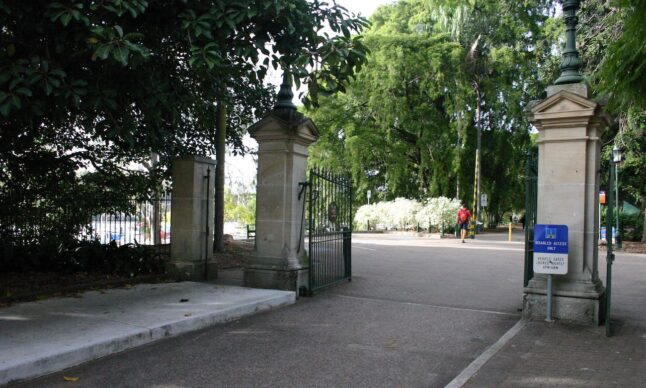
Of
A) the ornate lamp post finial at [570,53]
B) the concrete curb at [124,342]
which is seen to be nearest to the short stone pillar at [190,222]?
the concrete curb at [124,342]

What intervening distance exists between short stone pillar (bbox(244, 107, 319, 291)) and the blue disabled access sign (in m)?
3.87

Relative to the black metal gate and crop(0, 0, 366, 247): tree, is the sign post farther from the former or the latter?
crop(0, 0, 366, 247): tree

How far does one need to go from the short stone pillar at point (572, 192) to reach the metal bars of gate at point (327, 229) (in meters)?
3.63

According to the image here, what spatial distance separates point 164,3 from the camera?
6438mm

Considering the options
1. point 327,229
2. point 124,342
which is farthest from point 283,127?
point 124,342

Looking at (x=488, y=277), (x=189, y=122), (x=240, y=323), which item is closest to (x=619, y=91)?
(x=240, y=323)

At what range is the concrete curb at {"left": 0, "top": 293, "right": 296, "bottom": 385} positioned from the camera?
4.63 m

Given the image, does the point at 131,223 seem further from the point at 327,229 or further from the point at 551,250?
the point at 551,250

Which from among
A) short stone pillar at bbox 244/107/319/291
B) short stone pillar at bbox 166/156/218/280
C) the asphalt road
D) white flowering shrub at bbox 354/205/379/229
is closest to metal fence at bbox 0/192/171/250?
short stone pillar at bbox 166/156/218/280

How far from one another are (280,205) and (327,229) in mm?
1228

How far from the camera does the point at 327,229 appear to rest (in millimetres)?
9648

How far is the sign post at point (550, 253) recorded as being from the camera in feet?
22.8

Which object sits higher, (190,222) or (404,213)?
(190,222)

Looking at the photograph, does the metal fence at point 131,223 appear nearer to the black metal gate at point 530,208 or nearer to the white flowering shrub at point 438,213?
the black metal gate at point 530,208
